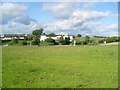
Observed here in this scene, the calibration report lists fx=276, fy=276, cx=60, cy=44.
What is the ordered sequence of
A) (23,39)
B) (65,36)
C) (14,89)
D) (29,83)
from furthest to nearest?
(65,36), (23,39), (29,83), (14,89)

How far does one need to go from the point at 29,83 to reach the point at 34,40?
8069cm

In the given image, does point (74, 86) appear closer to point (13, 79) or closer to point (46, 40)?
point (13, 79)

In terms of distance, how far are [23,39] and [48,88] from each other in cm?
8026

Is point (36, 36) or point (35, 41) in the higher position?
point (36, 36)

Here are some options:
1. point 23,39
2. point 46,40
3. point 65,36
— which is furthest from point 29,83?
point 65,36

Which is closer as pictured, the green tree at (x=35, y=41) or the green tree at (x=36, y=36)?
the green tree at (x=36, y=36)

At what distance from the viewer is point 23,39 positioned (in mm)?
90375

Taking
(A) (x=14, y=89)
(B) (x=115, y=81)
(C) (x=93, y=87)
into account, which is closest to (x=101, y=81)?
(B) (x=115, y=81)

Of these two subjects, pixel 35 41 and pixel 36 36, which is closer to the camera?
pixel 35 41

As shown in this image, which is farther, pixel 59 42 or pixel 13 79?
pixel 59 42

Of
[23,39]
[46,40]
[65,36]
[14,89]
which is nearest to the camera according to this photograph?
[14,89]

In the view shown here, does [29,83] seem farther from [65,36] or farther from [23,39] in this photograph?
[65,36]

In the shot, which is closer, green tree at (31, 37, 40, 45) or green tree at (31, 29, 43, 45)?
green tree at (31, 29, 43, 45)

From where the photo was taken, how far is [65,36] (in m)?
114
